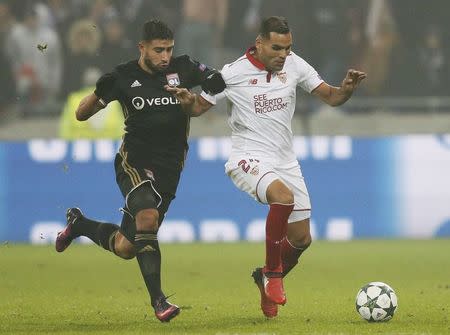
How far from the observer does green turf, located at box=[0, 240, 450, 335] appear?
26.5 ft

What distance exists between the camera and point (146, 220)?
8.26m

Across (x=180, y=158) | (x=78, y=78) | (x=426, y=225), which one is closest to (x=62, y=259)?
(x=78, y=78)

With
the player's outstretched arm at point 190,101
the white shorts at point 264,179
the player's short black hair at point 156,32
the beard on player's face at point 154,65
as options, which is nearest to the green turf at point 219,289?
the white shorts at point 264,179

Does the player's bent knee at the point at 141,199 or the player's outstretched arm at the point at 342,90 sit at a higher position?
the player's outstretched arm at the point at 342,90

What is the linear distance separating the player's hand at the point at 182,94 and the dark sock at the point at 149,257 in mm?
894

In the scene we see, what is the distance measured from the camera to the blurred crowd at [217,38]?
52.2 ft

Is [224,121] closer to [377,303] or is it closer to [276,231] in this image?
[276,231]

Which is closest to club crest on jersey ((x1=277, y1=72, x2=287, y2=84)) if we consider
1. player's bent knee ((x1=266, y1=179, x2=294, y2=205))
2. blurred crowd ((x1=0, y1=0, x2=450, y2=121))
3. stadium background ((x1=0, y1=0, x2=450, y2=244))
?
player's bent knee ((x1=266, y1=179, x2=294, y2=205))

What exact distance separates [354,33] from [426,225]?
2.92 meters

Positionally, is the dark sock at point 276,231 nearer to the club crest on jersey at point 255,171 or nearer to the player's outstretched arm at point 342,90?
the club crest on jersey at point 255,171

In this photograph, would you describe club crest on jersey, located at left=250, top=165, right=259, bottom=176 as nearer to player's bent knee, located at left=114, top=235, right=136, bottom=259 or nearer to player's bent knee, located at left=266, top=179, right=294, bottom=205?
player's bent knee, located at left=266, top=179, right=294, bottom=205

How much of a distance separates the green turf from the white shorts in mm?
754

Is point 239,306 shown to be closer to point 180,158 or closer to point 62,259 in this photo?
point 180,158

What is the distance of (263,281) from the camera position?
8.38 m
